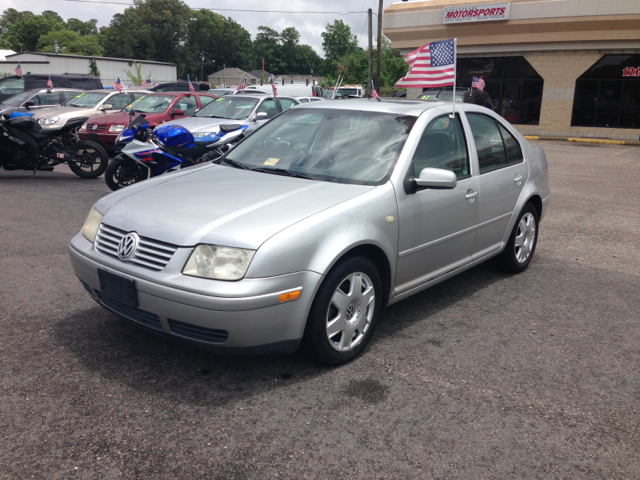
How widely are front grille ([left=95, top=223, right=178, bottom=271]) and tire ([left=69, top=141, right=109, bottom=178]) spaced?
24.7ft

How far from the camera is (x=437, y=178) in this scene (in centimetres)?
371

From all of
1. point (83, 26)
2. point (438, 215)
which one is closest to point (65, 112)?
point (438, 215)

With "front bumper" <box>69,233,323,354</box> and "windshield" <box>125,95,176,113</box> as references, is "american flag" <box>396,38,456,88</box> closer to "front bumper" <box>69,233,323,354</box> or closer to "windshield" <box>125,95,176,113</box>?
"front bumper" <box>69,233,323,354</box>

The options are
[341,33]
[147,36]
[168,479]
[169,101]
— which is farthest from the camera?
[341,33]

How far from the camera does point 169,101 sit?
1362 cm

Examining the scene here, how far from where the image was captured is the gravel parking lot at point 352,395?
262 cm

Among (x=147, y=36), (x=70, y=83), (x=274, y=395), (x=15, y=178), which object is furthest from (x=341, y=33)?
(x=274, y=395)

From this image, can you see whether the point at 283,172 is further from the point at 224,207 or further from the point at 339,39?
the point at 339,39

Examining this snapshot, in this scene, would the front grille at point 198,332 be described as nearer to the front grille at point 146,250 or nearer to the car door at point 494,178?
the front grille at point 146,250

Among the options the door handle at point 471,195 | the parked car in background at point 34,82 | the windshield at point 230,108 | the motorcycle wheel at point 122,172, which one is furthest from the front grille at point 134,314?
the parked car in background at point 34,82

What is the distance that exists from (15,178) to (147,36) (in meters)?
98.0

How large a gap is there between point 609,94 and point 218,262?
2589cm

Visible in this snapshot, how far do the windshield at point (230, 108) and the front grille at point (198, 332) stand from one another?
901cm

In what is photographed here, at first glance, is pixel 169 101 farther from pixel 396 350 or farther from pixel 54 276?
pixel 396 350
